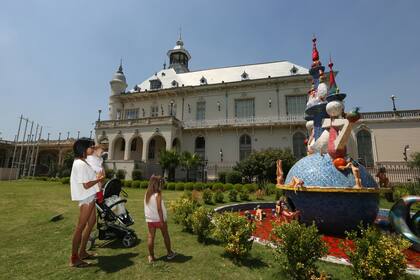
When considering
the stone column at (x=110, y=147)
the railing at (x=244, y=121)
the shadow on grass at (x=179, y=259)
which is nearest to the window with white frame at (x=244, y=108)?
the railing at (x=244, y=121)

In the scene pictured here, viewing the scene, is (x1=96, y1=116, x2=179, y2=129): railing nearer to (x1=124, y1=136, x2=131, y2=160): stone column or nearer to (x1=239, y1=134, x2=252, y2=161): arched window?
(x1=124, y1=136, x2=131, y2=160): stone column

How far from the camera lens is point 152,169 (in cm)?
2622

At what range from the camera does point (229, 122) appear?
92.6ft

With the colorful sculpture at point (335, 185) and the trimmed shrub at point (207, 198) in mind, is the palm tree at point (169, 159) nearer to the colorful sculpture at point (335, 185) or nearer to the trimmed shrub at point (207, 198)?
the trimmed shrub at point (207, 198)

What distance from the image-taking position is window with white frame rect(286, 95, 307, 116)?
2581 cm

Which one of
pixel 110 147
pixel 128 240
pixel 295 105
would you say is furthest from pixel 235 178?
pixel 128 240

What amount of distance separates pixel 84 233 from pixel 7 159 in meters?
55.8

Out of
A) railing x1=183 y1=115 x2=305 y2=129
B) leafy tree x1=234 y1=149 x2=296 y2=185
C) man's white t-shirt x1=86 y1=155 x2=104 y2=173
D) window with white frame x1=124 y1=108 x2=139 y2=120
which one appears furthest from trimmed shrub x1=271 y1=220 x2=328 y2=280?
window with white frame x1=124 y1=108 x2=139 y2=120

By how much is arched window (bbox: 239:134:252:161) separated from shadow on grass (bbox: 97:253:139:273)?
23.3 m

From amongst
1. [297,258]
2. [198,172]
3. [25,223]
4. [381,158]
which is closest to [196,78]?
[198,172]

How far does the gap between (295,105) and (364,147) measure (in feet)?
27.8

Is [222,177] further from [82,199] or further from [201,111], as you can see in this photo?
[82,199]

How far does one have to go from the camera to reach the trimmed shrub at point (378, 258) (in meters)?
2.67

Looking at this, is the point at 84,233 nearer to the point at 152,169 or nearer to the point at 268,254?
the point at 268,254
